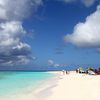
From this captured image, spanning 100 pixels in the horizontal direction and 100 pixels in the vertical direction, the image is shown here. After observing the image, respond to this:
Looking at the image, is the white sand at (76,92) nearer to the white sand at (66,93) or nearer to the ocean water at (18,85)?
the white sand at (66,93)

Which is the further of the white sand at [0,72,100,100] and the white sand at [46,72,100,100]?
the white sand at [0,72,100,100]

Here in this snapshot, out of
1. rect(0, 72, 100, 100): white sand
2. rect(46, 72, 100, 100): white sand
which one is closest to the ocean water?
rect(0, 72, 100, 100): white sand

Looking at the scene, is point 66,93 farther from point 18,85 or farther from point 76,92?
point 18,85

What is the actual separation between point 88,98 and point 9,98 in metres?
4.80

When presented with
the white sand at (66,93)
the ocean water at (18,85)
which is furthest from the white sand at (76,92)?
the ocean water at (18,85)

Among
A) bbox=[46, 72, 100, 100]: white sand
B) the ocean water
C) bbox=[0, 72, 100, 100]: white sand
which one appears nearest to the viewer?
bbox=[46, 72, 100, 100]: white sand

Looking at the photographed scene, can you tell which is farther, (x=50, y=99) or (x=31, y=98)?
(x=31, y=98)

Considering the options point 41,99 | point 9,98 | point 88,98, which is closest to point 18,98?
point 9,98

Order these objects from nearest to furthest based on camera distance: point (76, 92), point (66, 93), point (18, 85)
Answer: point (66, 93) < point (76, 92) < point (18, 85)

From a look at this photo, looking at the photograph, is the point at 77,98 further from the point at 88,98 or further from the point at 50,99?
the point at 50,99

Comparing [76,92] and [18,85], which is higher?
[18,85]

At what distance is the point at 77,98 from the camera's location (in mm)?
12914

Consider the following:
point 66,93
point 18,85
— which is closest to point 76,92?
point 66,93

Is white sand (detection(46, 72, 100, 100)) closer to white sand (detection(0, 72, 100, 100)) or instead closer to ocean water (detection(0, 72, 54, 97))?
white sand (detection(0, 72, 100, 100))
